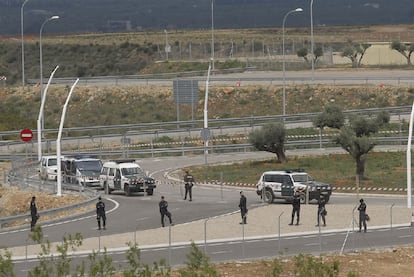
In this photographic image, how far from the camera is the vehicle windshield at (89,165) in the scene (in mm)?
63281

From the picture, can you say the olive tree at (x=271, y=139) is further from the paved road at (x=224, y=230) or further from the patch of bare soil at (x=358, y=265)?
the patch of bare soil at (x=358, y=265)

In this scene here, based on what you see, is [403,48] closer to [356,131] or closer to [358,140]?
[356,131]

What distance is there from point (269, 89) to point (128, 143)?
2462 cm

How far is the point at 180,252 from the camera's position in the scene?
131 feet

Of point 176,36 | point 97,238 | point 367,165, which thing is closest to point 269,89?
point 367,165

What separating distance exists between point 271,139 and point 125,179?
42.5 ft

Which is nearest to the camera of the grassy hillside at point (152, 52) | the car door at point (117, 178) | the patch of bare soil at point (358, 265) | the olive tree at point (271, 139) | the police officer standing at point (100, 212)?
the patch of bare soil at point (358, 265)

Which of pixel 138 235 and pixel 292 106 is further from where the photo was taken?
pixel 292 106

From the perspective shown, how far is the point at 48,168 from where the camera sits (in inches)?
2574

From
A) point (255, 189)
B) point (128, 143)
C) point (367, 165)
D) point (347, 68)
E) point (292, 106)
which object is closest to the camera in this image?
point (255, 189)

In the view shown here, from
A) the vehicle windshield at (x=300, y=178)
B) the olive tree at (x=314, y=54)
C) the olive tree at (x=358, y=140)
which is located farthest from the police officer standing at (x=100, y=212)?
the olive tree at (x=314, y=54)

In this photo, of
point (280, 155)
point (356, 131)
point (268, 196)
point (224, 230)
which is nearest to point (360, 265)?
point (224, 230)

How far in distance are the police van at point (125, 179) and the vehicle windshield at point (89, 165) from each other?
308 centimetres

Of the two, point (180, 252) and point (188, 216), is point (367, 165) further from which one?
point (180, 252)
